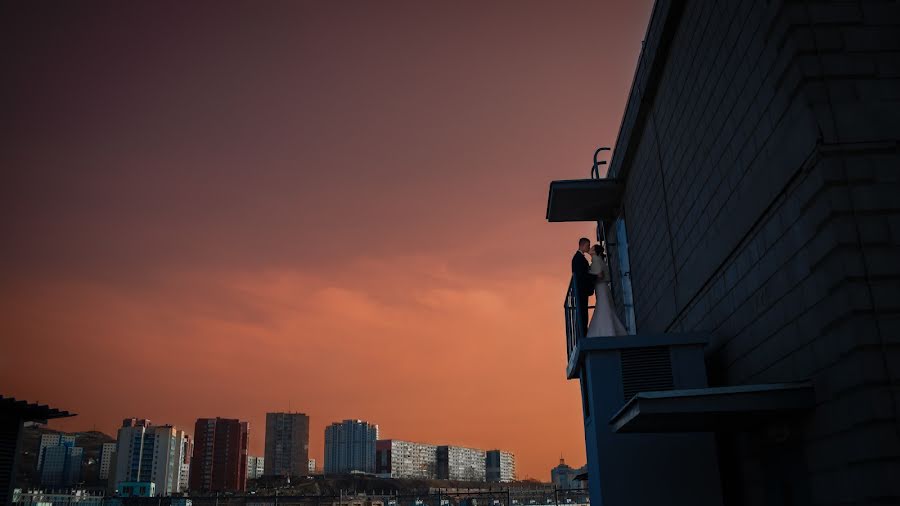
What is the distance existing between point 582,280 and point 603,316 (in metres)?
0.65

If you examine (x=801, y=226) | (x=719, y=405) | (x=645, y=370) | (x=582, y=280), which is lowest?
(x=719, y=405)

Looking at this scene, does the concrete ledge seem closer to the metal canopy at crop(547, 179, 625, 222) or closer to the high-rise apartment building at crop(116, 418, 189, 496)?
the metal canopy at crop(547, 179, 625, 222)

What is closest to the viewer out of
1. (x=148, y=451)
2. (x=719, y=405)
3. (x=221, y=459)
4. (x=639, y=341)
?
(x=719, y=405)

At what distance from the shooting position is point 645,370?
27.3ft

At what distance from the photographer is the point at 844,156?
5633 mm

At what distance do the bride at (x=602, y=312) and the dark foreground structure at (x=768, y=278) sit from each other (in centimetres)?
87

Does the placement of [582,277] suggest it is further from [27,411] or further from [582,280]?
[27,411]

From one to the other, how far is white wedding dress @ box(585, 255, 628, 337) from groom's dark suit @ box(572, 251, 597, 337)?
0.14m

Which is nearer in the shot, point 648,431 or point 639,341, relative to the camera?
point 648,431

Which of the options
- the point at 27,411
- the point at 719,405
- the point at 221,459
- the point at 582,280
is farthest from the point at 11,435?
the point at 221,459

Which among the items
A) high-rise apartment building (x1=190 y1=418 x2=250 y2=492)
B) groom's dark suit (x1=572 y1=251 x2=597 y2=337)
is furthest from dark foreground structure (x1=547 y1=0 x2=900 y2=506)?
high-rise apartment building (x1=190 y1=418 x2=250 y2=492)

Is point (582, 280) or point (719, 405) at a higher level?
point (582, 280)

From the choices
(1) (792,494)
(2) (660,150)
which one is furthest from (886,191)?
(2) (660,150)

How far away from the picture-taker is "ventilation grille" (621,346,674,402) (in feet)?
27.1
